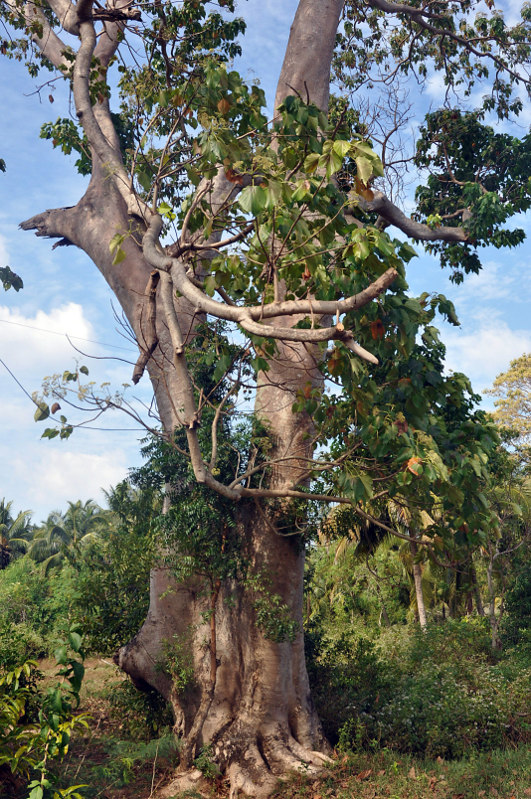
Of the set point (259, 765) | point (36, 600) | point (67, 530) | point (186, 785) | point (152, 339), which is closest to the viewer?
point (186, 785)

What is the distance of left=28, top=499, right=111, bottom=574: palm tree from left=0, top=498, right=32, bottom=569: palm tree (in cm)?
70

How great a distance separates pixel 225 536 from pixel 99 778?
2840mm

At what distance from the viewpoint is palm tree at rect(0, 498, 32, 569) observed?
3062 cm

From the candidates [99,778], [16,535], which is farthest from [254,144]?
[16,535]

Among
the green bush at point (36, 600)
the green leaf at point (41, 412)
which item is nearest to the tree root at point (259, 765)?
the green leaf at point (41, 412)

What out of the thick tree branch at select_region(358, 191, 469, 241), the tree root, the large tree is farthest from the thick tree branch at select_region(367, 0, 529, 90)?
the tree root

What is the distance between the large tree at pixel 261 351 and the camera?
19.3 ft

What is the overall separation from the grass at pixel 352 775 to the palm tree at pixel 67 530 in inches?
833

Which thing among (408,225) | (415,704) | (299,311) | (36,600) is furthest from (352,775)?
(36,600)

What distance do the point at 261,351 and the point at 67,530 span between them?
3438cm

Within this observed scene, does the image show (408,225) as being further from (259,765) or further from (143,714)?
(143,714)

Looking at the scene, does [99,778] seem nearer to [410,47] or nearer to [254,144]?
[254,144]

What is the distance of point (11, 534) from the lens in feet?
111

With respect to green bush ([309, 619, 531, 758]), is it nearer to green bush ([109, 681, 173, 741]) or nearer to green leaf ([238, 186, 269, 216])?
green bush ([109, 681, 173, 741])
